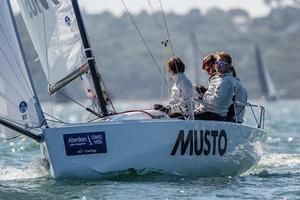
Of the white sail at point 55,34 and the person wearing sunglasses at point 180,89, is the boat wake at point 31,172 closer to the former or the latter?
the white sail at point 55,34

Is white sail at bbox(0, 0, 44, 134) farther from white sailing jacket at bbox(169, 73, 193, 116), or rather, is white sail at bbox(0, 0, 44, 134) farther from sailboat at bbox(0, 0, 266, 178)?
white sailing jacket at bbox(169, 73, 193, 116)

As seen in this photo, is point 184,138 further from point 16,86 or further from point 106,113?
point 16,86

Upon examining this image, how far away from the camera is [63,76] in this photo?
9742 mm

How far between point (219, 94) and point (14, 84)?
6.07 ft

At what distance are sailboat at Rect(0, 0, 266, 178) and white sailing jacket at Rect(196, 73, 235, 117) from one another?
0.21 metres

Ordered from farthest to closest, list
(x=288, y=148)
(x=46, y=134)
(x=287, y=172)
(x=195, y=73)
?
(x=195, y=73), (x=288, y=148), (x=287, y=172), (x=46, y=134)

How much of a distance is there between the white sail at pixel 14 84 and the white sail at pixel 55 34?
2.15ft

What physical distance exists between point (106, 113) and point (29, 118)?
802 mm

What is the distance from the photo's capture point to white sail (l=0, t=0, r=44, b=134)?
29.7 feet

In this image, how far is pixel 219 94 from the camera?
9.41 meters

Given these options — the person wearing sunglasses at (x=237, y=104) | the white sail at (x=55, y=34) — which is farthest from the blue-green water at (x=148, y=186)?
the white sail at (x=55, y=34)

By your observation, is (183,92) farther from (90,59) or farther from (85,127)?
(85,127)

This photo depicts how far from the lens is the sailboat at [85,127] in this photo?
884 centimetres

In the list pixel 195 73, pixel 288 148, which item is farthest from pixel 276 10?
pixel 288 148
